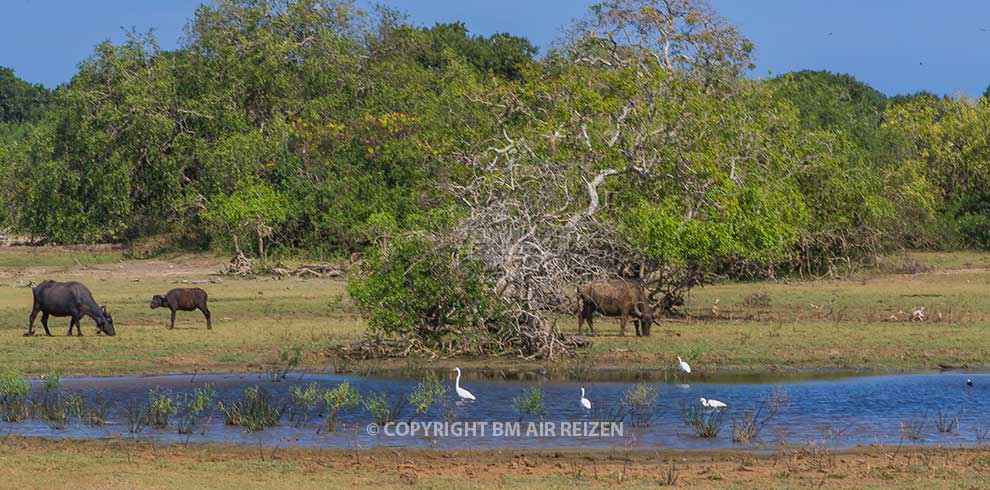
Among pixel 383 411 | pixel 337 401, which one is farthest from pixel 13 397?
pixel 383 411

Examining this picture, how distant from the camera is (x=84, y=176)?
41938mm

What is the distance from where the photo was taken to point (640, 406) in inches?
602

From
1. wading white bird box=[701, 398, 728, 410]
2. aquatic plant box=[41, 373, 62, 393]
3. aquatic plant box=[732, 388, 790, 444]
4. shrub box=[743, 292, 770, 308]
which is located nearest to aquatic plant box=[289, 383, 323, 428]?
aquatic plant box=[41, 373, 62, 393]

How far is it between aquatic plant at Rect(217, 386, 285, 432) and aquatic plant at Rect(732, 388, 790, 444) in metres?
4.97

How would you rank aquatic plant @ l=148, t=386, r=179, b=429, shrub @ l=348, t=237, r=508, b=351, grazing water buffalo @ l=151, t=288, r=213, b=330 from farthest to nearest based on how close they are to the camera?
grazing water buffalo @ l=151, t=288, r=213, b=330 → shrub @ l=348, t=237, r=508, b=351 → aquatic plant @ l=148, t=386, r=179, b=429

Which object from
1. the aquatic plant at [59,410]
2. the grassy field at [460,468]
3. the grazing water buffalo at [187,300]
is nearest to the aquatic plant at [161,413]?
the aquatic plant at [59,410]

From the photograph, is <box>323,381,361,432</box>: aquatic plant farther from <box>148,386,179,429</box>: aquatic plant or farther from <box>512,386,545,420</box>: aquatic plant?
<box>512,386,545,420</box>: aquatic plant

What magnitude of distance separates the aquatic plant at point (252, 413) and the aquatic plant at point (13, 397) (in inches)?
86.1

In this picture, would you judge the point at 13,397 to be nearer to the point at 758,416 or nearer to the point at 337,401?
the point at 337,401

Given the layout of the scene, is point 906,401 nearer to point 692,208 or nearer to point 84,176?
point 692,208

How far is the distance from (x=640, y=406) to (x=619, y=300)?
744 cm

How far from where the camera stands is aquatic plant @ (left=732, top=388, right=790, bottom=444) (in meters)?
13.6

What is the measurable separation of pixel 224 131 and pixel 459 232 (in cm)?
2453

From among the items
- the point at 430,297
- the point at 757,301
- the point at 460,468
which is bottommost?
the point at 460,468
